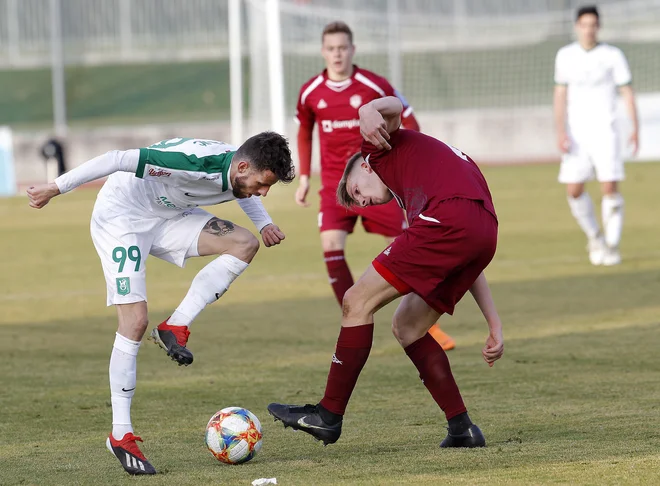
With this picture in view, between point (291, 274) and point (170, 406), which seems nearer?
point (170, 406)

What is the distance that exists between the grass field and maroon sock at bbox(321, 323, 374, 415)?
25 cm

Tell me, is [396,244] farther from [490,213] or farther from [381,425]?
[381,425]

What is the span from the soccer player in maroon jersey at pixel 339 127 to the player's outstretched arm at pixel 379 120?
11.8 ft

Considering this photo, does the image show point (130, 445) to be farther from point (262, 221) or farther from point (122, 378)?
point (262, 221)

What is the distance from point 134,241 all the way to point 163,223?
0.28m

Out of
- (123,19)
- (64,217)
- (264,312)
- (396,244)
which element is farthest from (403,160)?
(123,19)

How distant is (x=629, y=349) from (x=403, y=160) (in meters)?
3.56

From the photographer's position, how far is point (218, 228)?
6176 millimetres

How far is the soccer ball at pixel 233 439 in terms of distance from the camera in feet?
17.7

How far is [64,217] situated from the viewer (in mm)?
20875

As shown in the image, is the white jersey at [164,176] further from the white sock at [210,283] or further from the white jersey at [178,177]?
the white sock at [210,283]

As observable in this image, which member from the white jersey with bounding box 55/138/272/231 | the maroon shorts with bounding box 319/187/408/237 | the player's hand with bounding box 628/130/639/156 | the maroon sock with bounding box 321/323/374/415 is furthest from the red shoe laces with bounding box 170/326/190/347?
the player's hand with bounding box 628/130/639/156

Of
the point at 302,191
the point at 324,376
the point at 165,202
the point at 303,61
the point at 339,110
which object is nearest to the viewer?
the point at 165,202

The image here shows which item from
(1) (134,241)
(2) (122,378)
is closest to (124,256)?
(1) (134,241)
